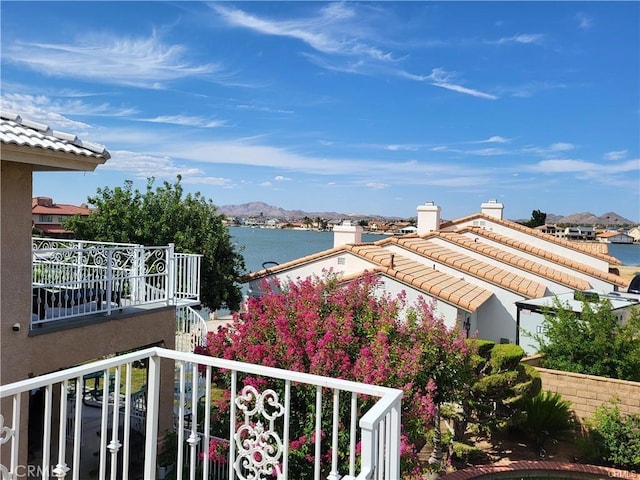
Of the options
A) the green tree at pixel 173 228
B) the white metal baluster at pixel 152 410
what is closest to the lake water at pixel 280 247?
the green tree at pixel 173 228

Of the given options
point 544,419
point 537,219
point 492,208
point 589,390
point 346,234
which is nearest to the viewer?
point 544,419

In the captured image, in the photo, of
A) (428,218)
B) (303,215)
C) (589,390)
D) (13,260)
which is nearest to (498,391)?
(589,390)

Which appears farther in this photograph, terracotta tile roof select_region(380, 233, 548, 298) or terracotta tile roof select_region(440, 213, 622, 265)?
terracotta tile roof select_region(440, 213, 622, 265)

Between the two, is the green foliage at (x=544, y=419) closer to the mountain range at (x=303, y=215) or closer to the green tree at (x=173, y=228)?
the green tree at (x=173, y=228)

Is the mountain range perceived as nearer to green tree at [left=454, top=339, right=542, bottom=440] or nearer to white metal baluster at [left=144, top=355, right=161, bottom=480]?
green tree at [left=454, top=339, right=542, bottom=440]

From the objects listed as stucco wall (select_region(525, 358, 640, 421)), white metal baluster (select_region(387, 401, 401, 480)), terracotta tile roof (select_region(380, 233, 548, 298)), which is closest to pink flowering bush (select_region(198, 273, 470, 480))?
white metal baluster (select_region(387, 401, 401, 480))

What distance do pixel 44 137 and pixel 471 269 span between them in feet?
44.0

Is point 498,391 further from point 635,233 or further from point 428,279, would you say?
point 635,233

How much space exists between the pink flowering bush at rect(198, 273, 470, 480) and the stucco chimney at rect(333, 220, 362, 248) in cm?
943

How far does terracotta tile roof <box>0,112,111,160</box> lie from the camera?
5.96 metres

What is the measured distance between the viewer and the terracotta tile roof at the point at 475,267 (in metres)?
15.2

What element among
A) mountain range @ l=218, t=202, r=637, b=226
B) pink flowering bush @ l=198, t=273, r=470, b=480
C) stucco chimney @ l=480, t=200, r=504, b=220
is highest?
mountain range @ l=218, t=202, r=637, b=226

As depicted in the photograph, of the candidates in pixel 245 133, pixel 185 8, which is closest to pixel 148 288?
pixel 185 8

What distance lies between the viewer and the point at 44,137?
21.0ft
